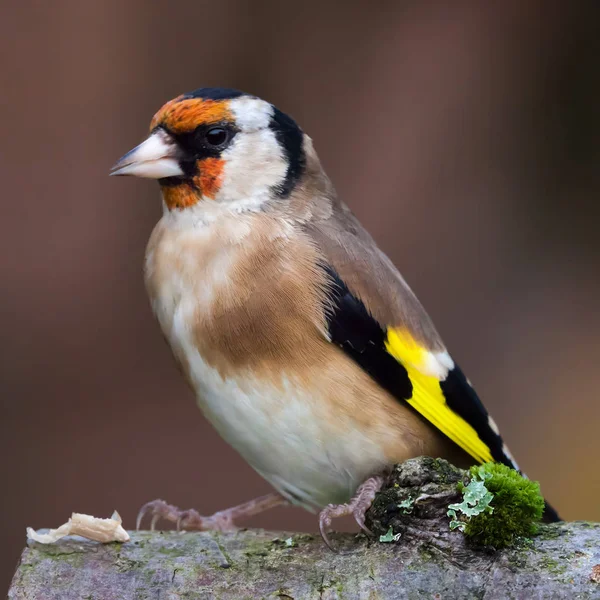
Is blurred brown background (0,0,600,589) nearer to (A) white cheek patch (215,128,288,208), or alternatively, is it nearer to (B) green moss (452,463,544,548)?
(A) white cheek patch (215,128,288,208)

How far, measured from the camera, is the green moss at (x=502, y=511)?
1.56m

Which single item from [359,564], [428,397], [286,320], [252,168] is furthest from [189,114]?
[359,564]

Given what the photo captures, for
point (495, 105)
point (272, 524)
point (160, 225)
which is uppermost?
point (495, 105)

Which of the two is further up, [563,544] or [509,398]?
[509,398]

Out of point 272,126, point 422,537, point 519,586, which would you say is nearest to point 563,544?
point 519,586

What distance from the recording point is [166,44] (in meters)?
4.04

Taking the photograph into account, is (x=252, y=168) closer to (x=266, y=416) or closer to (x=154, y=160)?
(x=154, y=160)

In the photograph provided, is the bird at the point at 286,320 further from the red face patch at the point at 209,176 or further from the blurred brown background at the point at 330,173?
the blurred brown background at the point at 330,173

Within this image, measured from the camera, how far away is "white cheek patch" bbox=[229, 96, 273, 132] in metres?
2.07

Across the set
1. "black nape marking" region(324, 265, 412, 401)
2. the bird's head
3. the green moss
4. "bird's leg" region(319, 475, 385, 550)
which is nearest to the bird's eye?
the bird's head

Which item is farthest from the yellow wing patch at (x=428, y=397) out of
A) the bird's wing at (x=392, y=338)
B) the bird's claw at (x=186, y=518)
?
the bird's claw at (x=186, y=518)

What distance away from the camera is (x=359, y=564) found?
1.63m

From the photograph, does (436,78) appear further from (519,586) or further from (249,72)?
(519,586)

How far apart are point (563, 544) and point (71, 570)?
951mm
